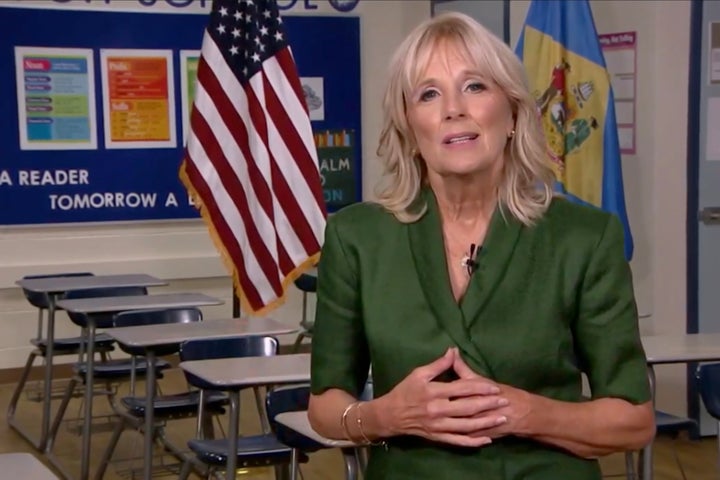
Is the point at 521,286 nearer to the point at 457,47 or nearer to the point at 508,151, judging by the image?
the point at 508,151

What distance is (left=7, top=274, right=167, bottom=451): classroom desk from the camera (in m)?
5.88

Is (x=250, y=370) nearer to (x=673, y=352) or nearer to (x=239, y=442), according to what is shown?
(x=239, y=442)

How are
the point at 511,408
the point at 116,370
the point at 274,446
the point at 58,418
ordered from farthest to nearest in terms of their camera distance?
the point at 58,418 < the point at 116,370 < the point at 274,446 < the point at 511,408

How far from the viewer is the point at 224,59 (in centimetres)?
534

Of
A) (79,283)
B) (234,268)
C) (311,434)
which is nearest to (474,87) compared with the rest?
(311,434)

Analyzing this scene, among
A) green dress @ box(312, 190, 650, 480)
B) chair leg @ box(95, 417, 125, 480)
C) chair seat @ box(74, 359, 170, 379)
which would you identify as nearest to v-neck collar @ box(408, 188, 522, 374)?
green dress @ box(312, 190, 650, 480)

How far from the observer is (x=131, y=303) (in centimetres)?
539

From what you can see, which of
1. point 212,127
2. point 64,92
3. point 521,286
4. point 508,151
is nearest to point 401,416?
point 521,286

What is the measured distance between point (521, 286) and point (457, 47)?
1.05 ft

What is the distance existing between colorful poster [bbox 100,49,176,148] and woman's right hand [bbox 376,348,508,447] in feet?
20.9

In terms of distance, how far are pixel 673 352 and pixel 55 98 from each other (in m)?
4.71

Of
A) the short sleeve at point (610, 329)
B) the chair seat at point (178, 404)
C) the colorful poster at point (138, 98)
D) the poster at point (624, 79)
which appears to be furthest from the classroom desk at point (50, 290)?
the short sleeve at point (610, 329)

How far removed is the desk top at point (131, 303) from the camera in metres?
5.23

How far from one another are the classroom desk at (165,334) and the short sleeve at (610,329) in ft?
9.68
